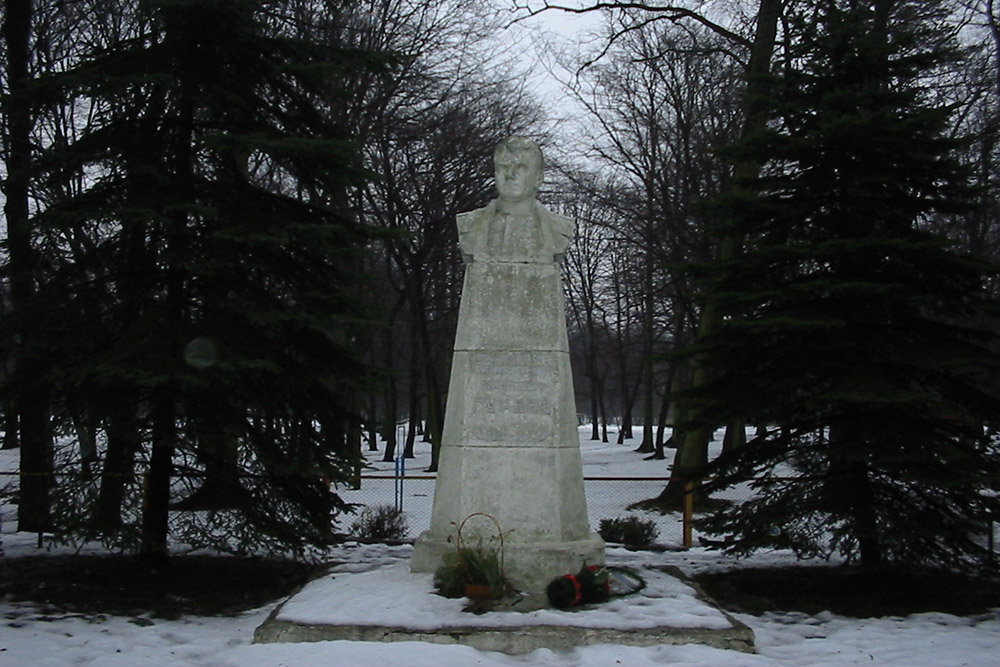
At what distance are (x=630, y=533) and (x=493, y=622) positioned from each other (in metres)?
6.05

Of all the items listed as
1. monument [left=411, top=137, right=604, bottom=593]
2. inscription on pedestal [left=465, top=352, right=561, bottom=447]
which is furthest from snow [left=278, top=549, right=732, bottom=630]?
inscription on pedestal [left=465, top=352, right=561, bottom=447]

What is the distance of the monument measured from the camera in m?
8.65

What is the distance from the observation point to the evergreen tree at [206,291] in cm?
980

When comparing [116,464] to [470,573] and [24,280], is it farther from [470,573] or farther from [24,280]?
[470,573]

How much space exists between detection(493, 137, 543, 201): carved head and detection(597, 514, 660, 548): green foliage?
5945mm

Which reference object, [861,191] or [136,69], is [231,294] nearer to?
[136,69]

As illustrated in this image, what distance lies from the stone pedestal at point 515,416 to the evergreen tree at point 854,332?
2107 millimetres

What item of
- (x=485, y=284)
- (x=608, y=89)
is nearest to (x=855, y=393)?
(x=485, y=284)

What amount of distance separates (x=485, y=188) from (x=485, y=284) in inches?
655

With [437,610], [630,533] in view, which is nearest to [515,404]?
[437,610]

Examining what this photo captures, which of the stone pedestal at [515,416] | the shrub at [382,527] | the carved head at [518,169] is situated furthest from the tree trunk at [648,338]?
the stone pedestal at [515,416]

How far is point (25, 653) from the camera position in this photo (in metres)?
7.45

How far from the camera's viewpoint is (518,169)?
925 centimetres

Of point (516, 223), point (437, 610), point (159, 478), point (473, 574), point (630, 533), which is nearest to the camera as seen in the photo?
point (437, 610)
